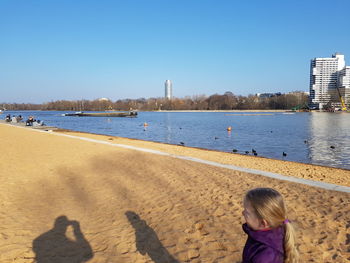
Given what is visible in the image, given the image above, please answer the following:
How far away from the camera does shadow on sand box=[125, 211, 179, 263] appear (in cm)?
406

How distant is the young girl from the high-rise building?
15356 centimetres

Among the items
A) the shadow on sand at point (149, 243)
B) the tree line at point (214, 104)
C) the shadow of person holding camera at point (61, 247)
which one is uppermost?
the tree line at point (214, 104)

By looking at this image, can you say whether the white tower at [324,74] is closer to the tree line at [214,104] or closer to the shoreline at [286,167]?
the tree line at [214,104]

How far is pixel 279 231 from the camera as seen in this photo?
73.0 inches

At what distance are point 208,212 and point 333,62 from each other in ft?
632

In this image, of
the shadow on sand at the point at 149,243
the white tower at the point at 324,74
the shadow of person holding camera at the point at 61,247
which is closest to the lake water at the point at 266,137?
the shadow on sand at the point at 149,243

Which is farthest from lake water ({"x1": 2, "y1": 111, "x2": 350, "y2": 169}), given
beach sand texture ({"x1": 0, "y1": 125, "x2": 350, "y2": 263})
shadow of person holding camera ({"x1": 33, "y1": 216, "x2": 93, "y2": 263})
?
shadow of person holding camera ({"x1": 33, "y1": 216, "x2": 93, "y2": 263})

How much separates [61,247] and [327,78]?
185602 mm

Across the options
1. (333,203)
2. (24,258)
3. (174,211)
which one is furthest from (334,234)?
(24,258)

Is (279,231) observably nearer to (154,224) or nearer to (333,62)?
(154,224)

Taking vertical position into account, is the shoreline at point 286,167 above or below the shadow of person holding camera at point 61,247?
below

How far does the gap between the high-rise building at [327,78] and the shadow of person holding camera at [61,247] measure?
152 metres

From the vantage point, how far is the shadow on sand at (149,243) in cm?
406

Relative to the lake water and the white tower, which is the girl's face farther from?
the white tower
